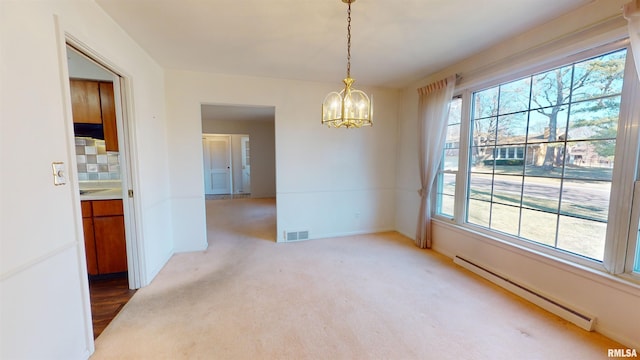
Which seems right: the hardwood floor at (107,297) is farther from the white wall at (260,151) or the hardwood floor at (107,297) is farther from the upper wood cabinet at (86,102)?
the white wall at (260,151)

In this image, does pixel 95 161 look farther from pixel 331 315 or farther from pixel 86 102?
pixel 331 315

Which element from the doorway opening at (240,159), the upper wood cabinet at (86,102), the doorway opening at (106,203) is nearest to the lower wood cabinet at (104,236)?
the doorway opening at (106,203)

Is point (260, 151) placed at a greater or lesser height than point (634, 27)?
lesser

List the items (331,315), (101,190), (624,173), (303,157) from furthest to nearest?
(303,157) < (101,190) < (331,315) < (624,173)

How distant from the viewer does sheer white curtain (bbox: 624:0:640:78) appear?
63.5 inches

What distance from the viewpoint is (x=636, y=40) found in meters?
1.62

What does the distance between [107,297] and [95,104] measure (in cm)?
203

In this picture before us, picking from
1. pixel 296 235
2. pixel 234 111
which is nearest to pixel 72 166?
pixel 296 235

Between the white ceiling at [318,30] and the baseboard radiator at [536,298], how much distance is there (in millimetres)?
2452

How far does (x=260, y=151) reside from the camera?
310 inches

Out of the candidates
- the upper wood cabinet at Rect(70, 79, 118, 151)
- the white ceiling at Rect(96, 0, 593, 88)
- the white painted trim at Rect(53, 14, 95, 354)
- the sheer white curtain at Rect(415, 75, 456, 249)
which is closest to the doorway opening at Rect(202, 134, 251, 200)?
the white ceiling at Rect(96, 0, 593, 88)

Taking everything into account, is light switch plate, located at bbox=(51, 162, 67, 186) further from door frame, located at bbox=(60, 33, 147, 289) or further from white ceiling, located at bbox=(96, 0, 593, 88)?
white ceiling, located at bbox=(96, 0, 593, 88)

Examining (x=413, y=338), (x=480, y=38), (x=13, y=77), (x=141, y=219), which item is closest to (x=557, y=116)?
(x=480, y=38)

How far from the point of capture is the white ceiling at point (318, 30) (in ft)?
6.31
